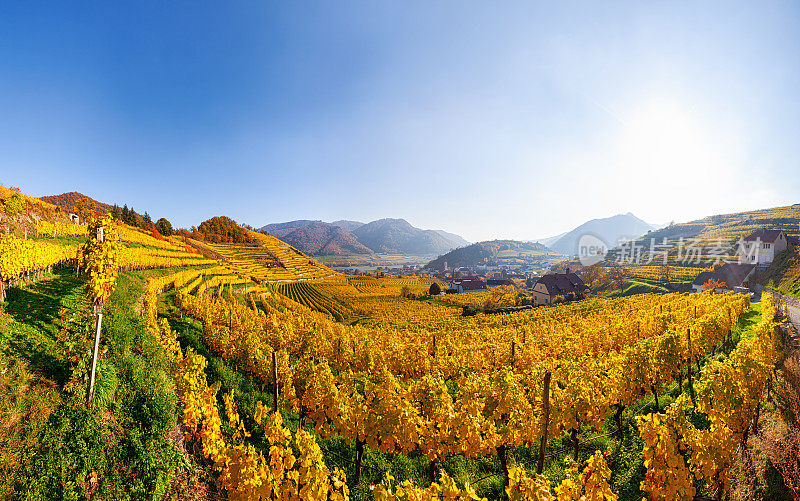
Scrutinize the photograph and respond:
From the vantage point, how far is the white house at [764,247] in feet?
210

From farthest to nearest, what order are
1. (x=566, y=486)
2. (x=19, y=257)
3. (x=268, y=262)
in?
(x=268, y=262) → (x=19, y=257) → (x=566, y=486)

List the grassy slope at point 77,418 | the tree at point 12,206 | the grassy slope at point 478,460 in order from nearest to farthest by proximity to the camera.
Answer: the grassy slope at point 77,418
the grassy slope at point 478,460
the tree at point 12,206

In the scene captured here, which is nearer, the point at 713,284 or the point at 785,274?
the point at 785,274

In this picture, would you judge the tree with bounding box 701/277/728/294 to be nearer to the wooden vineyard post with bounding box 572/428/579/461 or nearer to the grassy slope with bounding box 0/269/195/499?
the wooden vineyard post with bounding box 572/428/579/461

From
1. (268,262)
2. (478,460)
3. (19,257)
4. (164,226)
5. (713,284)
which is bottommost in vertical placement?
(478,460)

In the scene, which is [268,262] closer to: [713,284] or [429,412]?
[429,412]

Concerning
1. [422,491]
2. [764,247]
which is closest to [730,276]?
[764,247]

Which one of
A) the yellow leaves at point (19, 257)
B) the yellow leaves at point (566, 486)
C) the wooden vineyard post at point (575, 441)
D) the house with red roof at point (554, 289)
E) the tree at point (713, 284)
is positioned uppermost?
the yellow leaves at point (19, 257)

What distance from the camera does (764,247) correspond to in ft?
215

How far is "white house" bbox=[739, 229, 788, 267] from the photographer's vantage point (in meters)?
63.9

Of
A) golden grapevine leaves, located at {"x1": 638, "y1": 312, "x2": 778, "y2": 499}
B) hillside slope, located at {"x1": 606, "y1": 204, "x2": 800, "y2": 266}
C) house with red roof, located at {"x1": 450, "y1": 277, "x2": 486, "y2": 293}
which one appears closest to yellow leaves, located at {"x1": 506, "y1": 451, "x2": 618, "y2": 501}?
golden grapevine leaves, located at {"x1": 638, "y1": 312, "x2": 778, "y2": 499}

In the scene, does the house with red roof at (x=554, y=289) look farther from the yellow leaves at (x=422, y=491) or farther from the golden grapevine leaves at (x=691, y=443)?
the yellow leaves at (x=422, y=491)

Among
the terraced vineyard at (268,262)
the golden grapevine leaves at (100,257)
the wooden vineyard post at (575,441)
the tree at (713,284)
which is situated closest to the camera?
the wooden vineyard post at (575,441)

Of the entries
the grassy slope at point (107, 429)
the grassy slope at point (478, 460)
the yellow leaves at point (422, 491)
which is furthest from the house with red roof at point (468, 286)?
the yellow leaves at point (422, 491)
